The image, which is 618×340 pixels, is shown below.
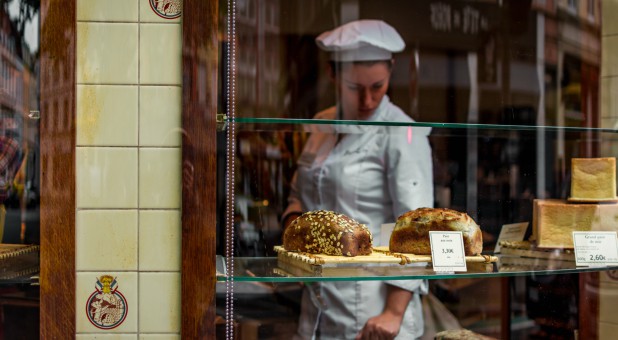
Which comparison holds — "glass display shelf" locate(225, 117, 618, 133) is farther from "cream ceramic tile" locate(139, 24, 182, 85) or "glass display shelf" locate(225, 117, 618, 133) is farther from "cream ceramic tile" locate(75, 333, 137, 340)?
"cream ceramic tile" locate(75, 333, 137, 340)

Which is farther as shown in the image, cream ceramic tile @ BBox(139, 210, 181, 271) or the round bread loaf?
the round bread loaf

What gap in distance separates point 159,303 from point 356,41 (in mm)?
1493

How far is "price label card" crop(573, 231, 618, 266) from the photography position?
1.70 metres

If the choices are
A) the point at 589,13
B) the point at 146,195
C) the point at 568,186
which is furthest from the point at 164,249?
the point at 589,13

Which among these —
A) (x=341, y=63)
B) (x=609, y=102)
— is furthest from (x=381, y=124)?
(x=341, y=63)

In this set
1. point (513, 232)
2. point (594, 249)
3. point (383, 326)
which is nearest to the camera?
point (594, 249)

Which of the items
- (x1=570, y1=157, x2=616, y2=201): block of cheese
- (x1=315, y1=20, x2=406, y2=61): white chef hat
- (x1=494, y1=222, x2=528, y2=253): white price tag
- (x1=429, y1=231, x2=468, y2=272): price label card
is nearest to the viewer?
(x1=429, y1=231, x2=468, y2=272): price label card

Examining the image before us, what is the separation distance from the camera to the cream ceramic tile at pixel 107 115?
1429 mm

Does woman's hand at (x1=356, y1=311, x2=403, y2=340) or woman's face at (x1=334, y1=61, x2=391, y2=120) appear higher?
woman's face at (x1=334, y1=61, x2=391, y2=120)

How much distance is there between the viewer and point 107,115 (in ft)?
4.70

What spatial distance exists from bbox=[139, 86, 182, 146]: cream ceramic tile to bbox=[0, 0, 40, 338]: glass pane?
216 mm

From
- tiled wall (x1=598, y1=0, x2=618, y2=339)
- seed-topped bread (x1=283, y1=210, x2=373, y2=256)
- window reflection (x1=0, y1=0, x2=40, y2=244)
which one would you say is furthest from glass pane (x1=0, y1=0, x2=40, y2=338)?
tiled wall (x1=598, y1=0, x2=618, y2=339)

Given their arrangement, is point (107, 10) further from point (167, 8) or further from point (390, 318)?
point (390, 318)

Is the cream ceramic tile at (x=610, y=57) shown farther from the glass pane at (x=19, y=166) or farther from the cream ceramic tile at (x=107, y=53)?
the glass pane at (x=19, y=166)
